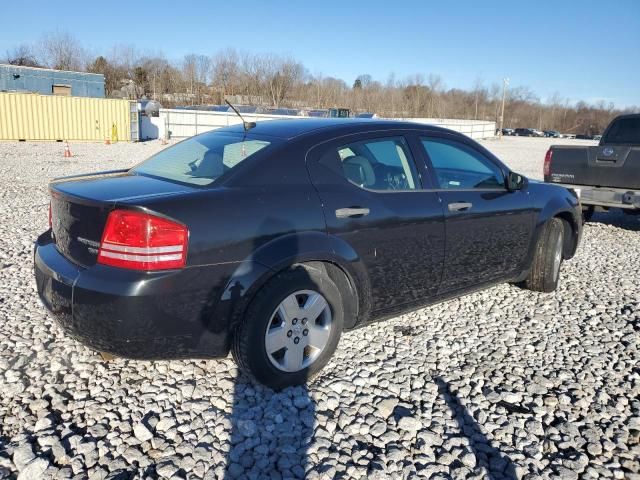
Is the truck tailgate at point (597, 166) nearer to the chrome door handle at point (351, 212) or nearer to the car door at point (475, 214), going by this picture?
the car door at point (475, 214)

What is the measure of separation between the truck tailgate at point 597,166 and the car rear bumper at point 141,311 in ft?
23.8

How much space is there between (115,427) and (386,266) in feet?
6.23

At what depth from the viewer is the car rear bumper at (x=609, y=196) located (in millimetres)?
7457

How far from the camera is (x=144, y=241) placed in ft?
8.17

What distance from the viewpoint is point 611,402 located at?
306 centimetres

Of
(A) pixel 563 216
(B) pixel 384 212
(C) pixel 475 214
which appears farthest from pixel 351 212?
(A) pixel 563 216

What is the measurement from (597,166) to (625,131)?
6.50 feet

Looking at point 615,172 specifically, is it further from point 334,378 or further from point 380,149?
point 334,378

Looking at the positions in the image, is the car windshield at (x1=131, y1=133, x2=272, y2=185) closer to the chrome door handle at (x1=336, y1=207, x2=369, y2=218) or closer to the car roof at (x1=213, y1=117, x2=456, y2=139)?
the car roof at (x1=213, y1=117, x2=456, y2=139)

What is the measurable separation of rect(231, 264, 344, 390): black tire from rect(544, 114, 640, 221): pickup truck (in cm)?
588

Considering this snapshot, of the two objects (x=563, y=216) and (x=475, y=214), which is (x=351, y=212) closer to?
(x=475, y=214)

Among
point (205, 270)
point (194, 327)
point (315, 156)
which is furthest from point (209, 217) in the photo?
point (315, 156)

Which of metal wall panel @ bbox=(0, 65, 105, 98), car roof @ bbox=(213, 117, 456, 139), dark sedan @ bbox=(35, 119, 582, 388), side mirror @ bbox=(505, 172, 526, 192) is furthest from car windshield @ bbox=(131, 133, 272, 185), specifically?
metal wall panel @ bbox=(0, 65, 105, 98)

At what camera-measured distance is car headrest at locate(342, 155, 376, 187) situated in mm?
3279
